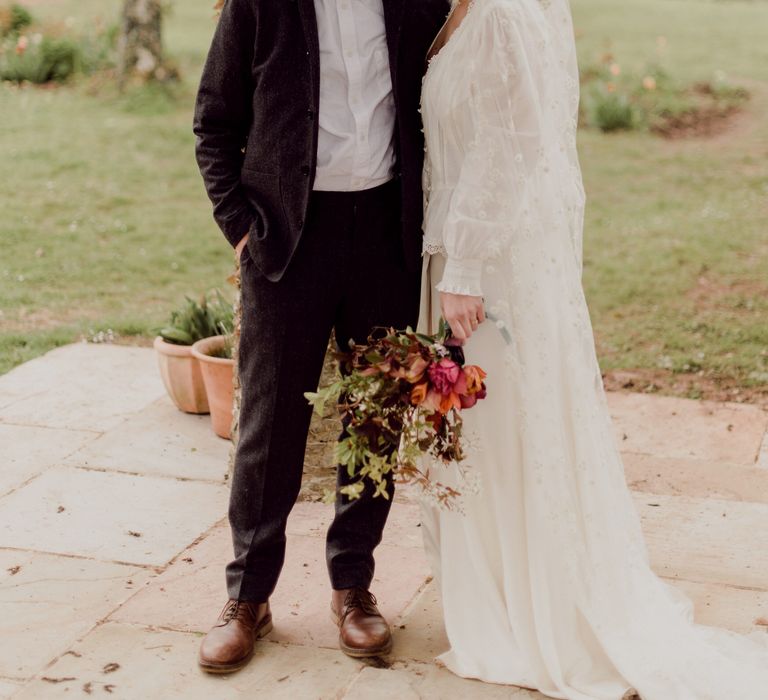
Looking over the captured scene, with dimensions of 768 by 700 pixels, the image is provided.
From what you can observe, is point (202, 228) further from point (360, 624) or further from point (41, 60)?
point (360, 624)

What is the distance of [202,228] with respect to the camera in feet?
31.5

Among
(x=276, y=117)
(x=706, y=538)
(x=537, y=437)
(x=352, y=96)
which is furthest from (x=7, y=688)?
(x=706, y=538)

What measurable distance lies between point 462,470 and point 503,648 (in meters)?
0.54

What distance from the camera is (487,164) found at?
315cm

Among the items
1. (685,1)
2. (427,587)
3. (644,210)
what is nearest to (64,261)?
(644,210)

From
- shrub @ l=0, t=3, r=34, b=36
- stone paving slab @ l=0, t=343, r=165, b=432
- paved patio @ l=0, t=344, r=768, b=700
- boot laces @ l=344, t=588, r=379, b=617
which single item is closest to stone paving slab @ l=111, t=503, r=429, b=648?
paved patio @ l=0, t=344, r=768, b=700

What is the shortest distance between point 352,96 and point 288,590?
5.50 feet

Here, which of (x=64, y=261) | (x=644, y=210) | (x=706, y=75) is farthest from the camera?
(x=706, y=75)

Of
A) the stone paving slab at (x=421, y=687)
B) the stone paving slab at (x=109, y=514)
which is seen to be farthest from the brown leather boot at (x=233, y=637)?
the stone paving slab at (x=109, y=514)

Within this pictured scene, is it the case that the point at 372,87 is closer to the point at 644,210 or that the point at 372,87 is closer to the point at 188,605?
the point at 188,605

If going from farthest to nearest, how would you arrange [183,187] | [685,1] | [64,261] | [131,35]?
[685,1] < [131,35] < [183,187] < [64,261]

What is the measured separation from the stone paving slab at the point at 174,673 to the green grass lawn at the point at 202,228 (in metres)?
3.33

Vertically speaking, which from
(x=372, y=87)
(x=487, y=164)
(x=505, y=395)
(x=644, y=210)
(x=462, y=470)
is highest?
(x=372, y=87)

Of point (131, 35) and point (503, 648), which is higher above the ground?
point (131, 35)
